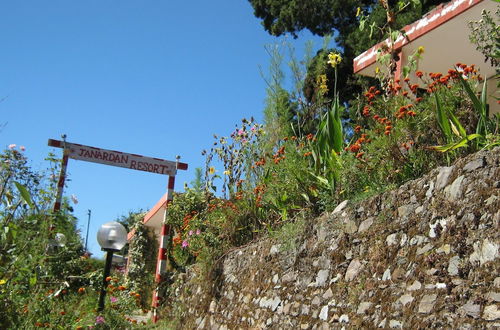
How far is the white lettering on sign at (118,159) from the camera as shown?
32.0 feet

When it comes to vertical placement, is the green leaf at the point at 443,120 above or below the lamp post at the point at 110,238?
below

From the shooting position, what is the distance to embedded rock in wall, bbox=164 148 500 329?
10.8 feet

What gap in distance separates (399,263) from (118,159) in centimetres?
720

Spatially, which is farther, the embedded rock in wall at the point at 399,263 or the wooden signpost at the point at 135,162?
the wooden signpost at the point at 135,162

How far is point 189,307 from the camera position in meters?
7.44

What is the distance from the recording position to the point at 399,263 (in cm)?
391

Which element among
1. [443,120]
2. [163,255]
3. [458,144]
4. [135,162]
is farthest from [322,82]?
[135,162]

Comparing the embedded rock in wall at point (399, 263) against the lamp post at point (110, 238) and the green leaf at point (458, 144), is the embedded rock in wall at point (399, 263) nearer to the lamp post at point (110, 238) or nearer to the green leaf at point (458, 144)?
the green leaf at point (458, 144)

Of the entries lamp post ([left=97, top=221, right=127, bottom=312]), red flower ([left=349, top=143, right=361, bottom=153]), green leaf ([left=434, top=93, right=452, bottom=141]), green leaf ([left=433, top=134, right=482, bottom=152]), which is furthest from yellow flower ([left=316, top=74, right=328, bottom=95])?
lamp post ([left=97, top=221, right=127, bottom=312])

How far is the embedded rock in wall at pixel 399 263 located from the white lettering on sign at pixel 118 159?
15.8 ft

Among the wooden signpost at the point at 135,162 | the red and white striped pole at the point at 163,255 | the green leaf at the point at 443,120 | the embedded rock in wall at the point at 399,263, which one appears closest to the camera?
the embedded rock in wall at the point at 399,263

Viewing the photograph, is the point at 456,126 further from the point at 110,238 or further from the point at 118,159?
the point at 118,159

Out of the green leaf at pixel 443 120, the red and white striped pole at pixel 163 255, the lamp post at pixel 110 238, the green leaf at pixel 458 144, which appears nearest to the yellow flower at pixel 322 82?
the green leaf at pixel 443 120

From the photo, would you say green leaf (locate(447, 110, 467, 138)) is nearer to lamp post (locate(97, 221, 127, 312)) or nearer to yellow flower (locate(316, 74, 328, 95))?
yellow flower (locate(316, 74, 328, 95))
